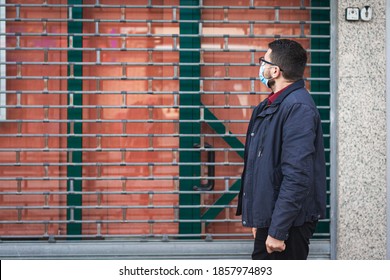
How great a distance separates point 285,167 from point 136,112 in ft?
9.41

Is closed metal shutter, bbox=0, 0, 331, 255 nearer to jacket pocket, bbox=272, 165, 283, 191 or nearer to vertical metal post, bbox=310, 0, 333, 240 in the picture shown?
vertical metal post, bbox=310, 0, 333, 240

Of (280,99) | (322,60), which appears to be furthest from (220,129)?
(280,99)

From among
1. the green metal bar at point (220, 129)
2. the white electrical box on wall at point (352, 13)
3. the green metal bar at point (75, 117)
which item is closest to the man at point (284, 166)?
the green metal bar at point (220, 129)

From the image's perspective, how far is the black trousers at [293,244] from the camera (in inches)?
152

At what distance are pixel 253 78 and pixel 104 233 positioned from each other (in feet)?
7.14

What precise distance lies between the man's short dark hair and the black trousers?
961 mm

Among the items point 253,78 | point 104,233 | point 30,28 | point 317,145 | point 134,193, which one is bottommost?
point 104,233

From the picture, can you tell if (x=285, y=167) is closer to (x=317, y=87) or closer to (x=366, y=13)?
(x=317, y=87)

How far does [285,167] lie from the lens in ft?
12.1

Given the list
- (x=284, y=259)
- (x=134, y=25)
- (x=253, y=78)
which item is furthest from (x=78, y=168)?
(x=284, y=259)

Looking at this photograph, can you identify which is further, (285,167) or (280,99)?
(280,99)

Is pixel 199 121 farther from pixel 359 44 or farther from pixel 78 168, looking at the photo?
pixel 359 44

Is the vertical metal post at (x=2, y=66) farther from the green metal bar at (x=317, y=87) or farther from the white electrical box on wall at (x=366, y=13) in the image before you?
the white electrical box on wall at (x=366, y=13)

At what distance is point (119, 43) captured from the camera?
628 centimetres
